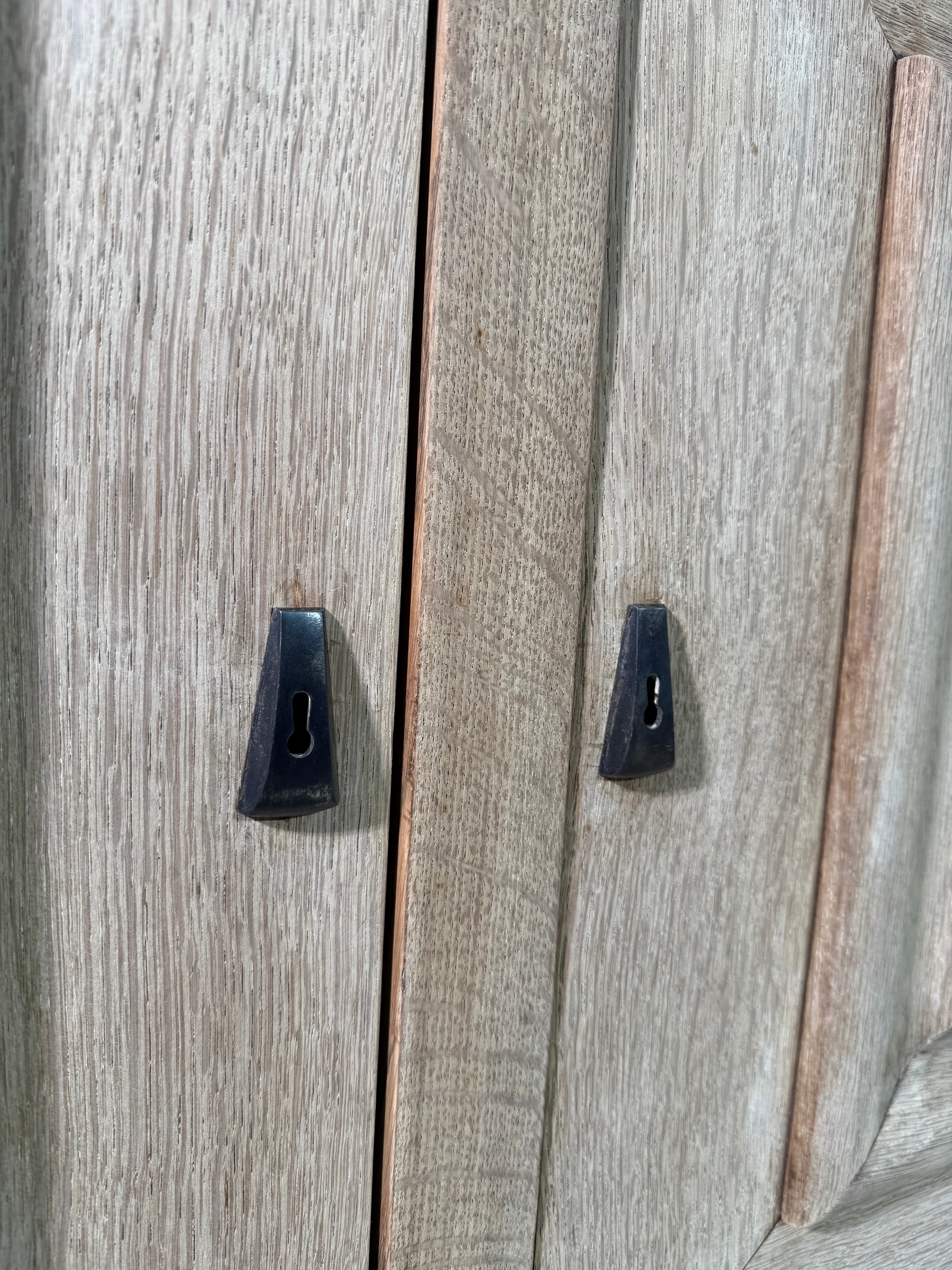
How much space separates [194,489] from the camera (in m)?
0.30

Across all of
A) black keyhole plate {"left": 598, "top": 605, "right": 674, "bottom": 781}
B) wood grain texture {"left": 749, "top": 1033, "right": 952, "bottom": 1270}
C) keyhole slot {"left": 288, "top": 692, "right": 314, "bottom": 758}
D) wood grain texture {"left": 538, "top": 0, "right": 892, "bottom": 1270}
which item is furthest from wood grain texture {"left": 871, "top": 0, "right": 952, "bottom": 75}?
wood grain texture {"left": 749, "top": 1033, "right": 952, "bottom": 1270}

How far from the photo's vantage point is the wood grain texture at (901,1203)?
19.0 inches

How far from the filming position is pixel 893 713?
454 millimetres

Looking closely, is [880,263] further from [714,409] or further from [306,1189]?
[306,1189]

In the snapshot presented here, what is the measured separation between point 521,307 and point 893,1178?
490 millimetres

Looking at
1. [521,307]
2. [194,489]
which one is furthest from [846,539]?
[194,489]

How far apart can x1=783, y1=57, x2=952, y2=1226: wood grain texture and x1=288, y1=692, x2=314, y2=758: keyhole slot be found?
0.27 meters

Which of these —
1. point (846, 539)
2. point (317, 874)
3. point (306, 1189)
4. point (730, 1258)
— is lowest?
point (730, 1258)

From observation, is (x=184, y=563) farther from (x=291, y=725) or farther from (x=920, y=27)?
(x=920, y=27)

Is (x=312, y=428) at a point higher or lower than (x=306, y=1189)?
higher

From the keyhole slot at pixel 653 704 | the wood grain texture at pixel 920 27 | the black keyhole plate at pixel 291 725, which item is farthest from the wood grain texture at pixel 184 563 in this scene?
the wood grain texture at pixel 920 27

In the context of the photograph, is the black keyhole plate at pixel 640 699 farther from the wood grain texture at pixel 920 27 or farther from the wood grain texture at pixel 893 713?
the wood grain texture at pixel 920 27

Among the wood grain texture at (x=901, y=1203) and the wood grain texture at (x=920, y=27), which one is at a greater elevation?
the wood grain texture at (x=920, y=27)

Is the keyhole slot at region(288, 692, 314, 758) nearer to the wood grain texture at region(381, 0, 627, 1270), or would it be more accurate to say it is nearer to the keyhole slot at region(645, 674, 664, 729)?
the wood grain texture at region(381, 0, 627, 1270)
